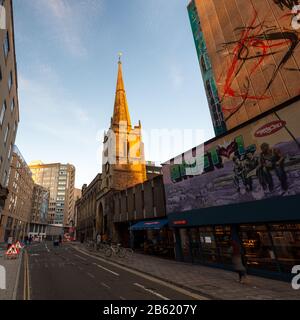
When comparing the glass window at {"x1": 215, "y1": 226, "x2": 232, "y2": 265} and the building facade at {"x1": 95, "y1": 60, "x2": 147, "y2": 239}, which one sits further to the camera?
the building facade at {"x1": 95, "y1": 60, "x2": 147, "y2": 239}

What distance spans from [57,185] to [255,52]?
474 feet

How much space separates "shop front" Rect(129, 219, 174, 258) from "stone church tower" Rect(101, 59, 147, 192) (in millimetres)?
12452

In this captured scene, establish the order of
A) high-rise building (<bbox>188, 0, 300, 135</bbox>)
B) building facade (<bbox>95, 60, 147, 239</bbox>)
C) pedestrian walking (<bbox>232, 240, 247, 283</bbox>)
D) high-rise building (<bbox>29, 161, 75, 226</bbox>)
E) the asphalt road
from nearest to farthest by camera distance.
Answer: the asphalt road
pedestrian walking (<bbox>232, 240, 247, 283</bbox>)
high-rise building (<bbox>188, 0, 300, 135</bbox>)
building facade (<bbox>95, 60, 147, 239</bbox>)
high-rise building (<bbox>29, 161, 75, 226</bbox>)

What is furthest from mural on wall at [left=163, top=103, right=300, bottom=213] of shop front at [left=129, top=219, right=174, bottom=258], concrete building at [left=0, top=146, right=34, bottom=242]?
concrete building at [left=0, top=146, right=34, bottom=242]

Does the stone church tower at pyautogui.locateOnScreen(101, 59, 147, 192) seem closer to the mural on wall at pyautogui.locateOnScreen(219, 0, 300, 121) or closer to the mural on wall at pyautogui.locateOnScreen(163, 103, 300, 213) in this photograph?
the mural on wall at pyautogui.locateOnScreen(163, 103, 300, 213)

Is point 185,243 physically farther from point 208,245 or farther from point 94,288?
point 94,288

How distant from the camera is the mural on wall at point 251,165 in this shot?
1135cm

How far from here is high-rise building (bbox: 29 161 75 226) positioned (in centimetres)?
13825

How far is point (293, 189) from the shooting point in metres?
11.0

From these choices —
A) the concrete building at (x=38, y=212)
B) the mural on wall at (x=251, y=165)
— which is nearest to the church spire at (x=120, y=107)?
the mural on wall at (x=251, y=165)

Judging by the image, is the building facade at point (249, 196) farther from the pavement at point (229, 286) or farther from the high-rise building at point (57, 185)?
the high-rise building at point (57, 185)

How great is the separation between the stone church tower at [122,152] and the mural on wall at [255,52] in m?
26.0
